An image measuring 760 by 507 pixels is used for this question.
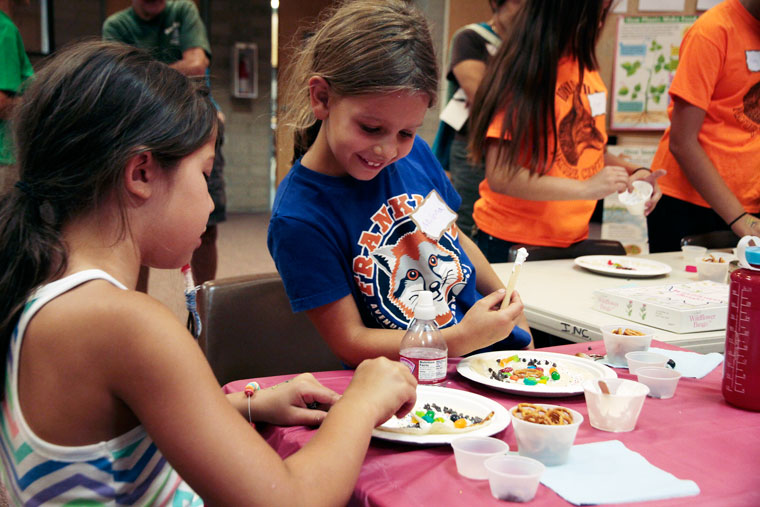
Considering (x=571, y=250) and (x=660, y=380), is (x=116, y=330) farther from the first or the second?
(x=571, y=250)

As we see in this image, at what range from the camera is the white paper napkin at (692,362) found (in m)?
1.31

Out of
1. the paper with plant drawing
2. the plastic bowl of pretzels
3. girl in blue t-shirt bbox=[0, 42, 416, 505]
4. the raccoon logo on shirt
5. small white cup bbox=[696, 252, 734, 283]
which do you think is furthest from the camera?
the paper with plant drawing

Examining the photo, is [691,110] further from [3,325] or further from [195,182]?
[3,325]

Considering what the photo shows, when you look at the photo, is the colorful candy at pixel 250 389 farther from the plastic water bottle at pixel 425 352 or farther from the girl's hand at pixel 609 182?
the girl's hand at pixel 609 182

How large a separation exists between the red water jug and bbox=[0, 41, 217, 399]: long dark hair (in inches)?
33.5

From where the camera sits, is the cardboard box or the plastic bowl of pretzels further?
the cardboard box

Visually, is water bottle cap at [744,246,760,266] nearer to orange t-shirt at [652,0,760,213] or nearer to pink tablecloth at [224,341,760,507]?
pink tablecloth at [224,341,760,507]

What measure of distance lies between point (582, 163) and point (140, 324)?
1989 millimetres

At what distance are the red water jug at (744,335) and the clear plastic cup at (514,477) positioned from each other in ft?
1.46

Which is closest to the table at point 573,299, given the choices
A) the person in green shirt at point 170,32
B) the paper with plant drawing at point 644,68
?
the person in green shirt at point 170,32

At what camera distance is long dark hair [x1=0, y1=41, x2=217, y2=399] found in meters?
0.85

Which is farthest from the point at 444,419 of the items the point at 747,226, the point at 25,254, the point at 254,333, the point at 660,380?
the point at 747,226

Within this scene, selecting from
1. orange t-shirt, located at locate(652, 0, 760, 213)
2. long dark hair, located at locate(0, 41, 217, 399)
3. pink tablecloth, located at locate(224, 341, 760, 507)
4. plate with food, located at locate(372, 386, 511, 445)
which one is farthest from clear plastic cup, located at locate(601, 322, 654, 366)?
orange t-shirt, located at locate(652, 0, 760, 213)

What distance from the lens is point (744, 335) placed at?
1.06 metres
